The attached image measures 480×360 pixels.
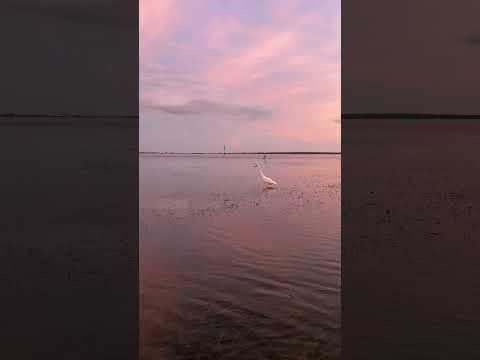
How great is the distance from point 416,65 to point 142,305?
56376 millimetres

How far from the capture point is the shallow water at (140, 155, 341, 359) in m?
3.92

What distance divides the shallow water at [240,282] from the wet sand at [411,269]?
287mm

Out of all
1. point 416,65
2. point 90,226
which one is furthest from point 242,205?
point 416,65

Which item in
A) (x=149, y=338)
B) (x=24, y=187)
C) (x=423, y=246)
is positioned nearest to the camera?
(x=149, y=338)

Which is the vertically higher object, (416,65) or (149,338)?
(416,65)

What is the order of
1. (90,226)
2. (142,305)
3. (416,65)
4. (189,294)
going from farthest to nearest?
(416,65) < (90,226) < (189,294) < (142,305)

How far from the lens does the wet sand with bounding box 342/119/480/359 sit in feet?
13.1

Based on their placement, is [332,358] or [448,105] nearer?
[332,358]

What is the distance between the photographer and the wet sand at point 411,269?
3996mm

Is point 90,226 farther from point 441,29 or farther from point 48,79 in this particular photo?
point 48,79

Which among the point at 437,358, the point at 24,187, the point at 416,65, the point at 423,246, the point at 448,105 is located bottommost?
the point at 437,358

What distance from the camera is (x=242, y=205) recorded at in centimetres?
1149

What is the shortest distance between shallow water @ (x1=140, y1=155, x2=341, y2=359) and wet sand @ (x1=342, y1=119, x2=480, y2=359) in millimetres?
287

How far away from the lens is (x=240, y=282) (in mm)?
5488
